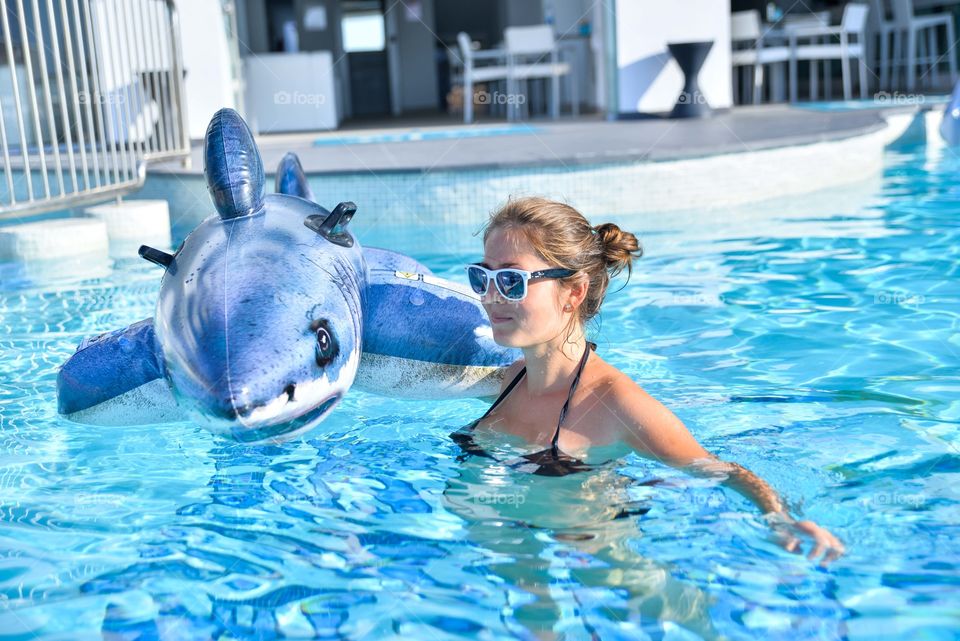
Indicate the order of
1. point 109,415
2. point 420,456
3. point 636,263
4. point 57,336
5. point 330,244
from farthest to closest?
point 636,263 → point 57,336 → point 420,456 → point 109,415 → point 330,244

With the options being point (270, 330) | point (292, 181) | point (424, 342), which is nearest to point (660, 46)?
point (292, 181)

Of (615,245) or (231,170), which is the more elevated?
(231,170)

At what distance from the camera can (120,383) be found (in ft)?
8.66

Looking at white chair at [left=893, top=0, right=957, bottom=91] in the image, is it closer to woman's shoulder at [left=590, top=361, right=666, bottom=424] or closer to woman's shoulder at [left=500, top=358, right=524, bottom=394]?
woman's shoulder at [left=500, top=358, right=524, bottom=394]

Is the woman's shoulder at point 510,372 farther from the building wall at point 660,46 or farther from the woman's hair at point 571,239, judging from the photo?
the building wall at point 660,46

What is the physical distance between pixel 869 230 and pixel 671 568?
453 cm

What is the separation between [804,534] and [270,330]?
3.89 ft

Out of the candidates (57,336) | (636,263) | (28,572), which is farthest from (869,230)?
(28,572)

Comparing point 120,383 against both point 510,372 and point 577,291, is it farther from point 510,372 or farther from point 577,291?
point 577,291

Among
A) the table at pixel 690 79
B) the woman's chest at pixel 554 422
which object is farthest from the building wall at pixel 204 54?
the woman's chest at pixel 554 422

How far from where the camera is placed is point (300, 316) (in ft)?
7.02

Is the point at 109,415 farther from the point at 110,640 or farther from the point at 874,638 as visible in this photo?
the point at 874,638

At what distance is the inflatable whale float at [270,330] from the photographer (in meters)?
2.03

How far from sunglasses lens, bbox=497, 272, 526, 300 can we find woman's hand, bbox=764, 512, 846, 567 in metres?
0.75
